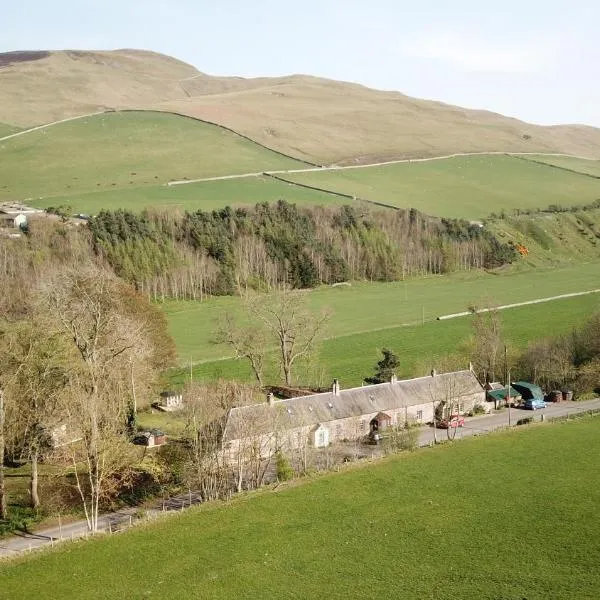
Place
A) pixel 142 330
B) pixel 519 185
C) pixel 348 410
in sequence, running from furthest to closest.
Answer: pixel 519 185 → pixel 142 330 → pixel 348 410

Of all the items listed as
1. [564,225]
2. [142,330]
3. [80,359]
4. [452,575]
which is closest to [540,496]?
[452,575]

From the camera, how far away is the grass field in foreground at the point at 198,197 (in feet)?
395

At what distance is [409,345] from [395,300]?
2445cm

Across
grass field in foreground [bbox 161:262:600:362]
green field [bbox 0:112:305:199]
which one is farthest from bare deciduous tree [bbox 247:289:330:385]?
green field [bbox 0:112:305:199]

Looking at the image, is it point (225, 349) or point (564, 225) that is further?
point (564, 225)

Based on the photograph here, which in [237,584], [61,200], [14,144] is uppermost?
[14,144]

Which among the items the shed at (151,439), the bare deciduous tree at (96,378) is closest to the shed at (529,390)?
the shed at (151,439)

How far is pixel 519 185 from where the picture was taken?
537 ft

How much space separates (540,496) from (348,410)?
17.7m

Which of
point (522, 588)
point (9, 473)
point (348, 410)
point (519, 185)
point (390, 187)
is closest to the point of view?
point (522, 588)

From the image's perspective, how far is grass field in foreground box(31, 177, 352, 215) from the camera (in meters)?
120

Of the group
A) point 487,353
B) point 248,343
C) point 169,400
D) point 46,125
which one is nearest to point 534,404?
point 487,353

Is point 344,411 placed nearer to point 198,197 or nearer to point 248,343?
point 248,343

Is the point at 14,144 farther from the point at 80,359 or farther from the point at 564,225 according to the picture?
the point at 80,359
